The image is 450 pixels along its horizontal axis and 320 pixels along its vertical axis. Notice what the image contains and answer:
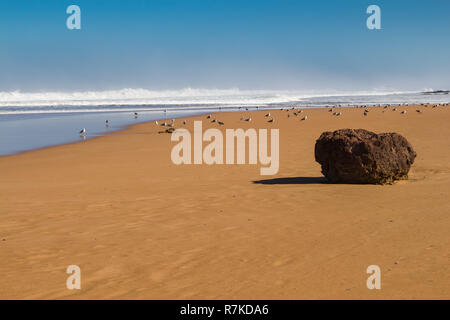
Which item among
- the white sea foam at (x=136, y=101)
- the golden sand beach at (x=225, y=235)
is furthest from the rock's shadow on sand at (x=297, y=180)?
the white sea foam at (x=136, y=101)

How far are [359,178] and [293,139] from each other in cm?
1098

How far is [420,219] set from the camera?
23.5 ft

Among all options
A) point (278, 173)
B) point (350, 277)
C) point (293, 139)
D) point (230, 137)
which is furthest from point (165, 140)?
point (350, 277)

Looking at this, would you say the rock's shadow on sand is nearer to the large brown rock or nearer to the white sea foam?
the large brown rock

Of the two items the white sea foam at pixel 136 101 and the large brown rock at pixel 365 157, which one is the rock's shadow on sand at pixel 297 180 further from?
the white sea foam at pixel 136 101

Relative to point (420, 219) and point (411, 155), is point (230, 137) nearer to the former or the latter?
point (411, 155)

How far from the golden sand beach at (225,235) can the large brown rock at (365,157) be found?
0.37 meters

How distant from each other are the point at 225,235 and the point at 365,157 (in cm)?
455

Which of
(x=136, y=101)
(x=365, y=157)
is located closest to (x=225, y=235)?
(x=365, y=157)

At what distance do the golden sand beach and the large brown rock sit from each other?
370mm

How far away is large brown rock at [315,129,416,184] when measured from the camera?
10078 mm

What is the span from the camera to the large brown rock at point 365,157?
10.1 metres

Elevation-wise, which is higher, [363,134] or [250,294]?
[363,134]

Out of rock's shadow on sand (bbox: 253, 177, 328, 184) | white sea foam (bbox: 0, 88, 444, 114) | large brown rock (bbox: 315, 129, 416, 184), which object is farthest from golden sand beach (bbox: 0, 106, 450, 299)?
white sea foam (bbox: 0, 88, 444, 114)
